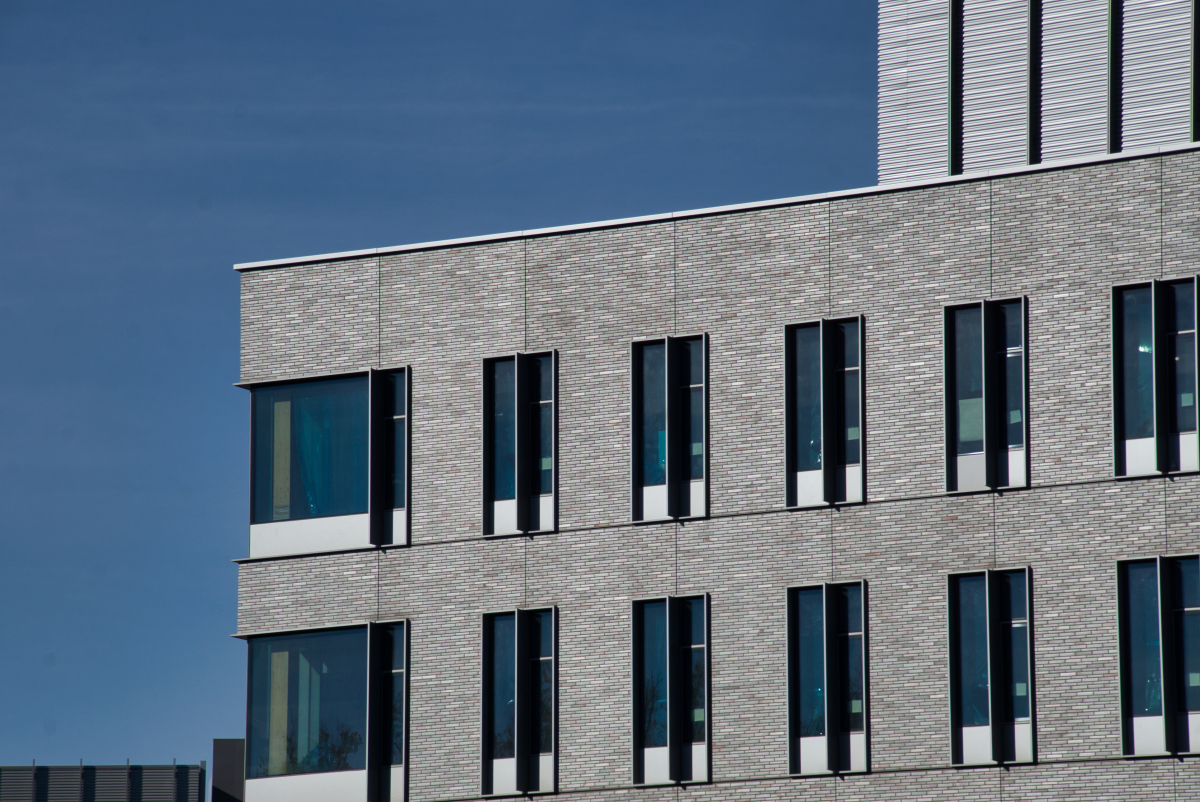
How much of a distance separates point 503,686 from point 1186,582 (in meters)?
12.7

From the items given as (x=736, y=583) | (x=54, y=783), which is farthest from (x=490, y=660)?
(x=54, y=783)

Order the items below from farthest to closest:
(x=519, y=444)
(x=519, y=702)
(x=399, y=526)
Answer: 1. (x=399, y=526)
2. (x=519, y=444)
3. (x=519, y=702)

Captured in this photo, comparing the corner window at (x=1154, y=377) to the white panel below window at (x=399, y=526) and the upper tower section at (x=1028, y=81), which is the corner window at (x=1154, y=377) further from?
the white panel below window at (x=399, y=526)

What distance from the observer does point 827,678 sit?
32.8m

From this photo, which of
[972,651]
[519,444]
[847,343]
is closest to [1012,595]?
[972,651]

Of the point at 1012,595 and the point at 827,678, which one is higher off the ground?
the point at 1012,595

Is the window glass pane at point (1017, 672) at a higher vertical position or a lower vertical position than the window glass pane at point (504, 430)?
lower

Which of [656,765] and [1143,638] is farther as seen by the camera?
[656,765]

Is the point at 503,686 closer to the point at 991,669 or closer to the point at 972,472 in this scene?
the point at 991,669

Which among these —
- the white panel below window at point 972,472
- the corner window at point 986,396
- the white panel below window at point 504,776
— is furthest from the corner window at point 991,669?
the white panel below window at point 504,776

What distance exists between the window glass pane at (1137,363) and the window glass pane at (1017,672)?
3.89m

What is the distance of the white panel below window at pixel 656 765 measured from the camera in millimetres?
33875

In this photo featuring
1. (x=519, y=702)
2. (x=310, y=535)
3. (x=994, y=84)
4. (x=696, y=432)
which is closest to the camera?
(x=519, y=702)

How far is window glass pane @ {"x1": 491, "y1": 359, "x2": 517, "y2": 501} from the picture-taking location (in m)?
36.4
